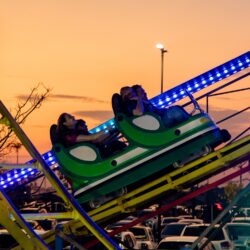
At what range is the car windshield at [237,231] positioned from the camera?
984 inches

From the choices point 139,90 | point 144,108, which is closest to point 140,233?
point 139,90

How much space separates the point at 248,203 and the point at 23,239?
308cm

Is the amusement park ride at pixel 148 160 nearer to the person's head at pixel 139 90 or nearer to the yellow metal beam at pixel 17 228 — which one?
the person's head at pixel 139 90

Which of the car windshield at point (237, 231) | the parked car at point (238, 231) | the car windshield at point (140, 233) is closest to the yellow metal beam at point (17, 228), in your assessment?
the parked car at point (238, 231)

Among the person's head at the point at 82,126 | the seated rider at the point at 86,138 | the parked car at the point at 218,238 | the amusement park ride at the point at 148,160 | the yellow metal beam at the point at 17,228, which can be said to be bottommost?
the yellow metal beam at the point at 17,228

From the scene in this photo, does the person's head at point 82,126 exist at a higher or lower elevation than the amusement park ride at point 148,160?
higher

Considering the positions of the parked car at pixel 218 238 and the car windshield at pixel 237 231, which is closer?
the parked car at pixel 218 238

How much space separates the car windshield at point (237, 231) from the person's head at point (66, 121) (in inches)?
613

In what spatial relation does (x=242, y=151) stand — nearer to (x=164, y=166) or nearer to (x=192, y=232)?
(x=164, y=166)

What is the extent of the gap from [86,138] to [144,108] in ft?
2.40

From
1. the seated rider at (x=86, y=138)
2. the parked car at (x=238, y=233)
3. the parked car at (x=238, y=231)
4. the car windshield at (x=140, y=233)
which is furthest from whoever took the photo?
the car windshield at (x=140, y=233)

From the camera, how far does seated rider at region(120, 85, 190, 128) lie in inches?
372

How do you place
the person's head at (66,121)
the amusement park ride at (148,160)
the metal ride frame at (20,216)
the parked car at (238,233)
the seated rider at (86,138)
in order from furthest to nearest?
the parked car at (238,233)
the person's head at (66,121)
the seated rider at (86,138)
the amusement park ride at (148,160)
the metal ride frame at (20,216)

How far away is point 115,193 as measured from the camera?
941 cm
